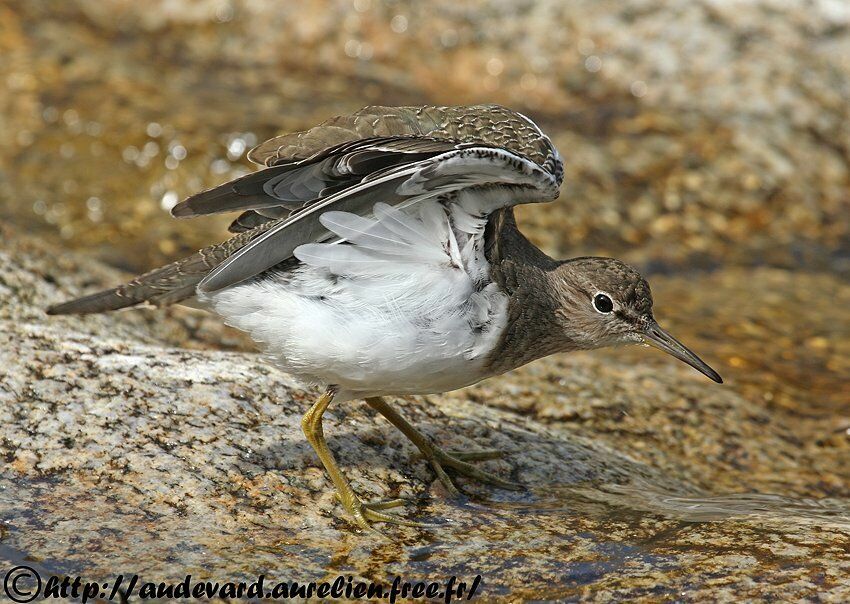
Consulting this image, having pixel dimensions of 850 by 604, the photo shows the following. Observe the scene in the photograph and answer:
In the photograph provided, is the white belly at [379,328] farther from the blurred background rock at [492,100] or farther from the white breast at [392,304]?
the blurred background rock at [492,100]

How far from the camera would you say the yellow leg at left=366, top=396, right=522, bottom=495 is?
612 cm

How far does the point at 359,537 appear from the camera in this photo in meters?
5.34

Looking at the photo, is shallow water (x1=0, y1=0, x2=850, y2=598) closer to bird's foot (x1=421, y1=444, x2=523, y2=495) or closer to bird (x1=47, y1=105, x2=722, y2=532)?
bird's foot (x1=421, y1=444, x2=523, y2=495)

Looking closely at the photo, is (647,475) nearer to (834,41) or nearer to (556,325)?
(556,325)

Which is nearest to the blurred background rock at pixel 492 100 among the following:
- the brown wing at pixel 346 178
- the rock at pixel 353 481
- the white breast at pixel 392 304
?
the rock at pixel 353 481

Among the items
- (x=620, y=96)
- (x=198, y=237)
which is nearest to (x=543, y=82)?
(x=620, y=96)

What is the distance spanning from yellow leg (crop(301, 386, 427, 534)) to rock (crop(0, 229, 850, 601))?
0.08 metres

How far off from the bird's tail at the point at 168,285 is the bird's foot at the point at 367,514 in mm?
1460

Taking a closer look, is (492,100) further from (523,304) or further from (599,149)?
(523,304)

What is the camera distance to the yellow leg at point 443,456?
6.12m

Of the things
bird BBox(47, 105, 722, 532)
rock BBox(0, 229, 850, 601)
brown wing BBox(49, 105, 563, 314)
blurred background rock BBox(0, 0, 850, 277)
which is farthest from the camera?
blurred background rock BBox(0, 0, 850, 277)

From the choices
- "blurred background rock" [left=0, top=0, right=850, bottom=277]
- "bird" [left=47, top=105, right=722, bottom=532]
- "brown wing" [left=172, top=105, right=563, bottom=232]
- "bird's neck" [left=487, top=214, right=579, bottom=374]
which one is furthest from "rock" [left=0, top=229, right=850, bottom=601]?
"blurred background rock" [left=0, top=0, right=850, bottom=277]

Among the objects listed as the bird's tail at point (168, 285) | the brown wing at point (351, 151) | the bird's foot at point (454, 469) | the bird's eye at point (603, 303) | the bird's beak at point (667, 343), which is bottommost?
the bird's foot at point (454, 469)

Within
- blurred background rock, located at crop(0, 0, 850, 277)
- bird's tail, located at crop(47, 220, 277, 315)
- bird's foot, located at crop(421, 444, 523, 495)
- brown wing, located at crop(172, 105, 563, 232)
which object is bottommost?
bird's foot, located at crop(421, 444, 523, 495)
